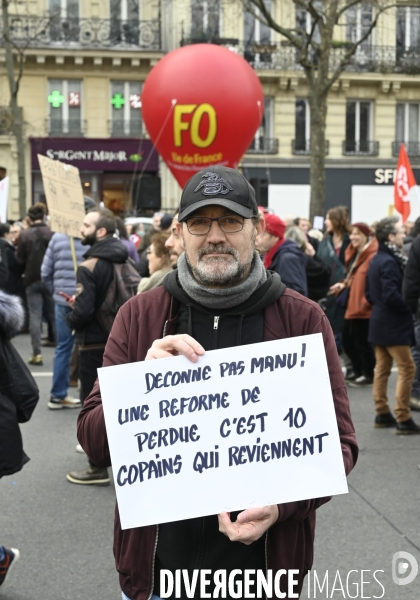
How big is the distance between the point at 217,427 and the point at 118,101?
2832cm

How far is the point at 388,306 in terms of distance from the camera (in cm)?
694

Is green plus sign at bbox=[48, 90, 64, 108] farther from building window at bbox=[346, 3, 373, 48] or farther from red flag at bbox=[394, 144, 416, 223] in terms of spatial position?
red flag at bbox=[394, 144, 416, 223]

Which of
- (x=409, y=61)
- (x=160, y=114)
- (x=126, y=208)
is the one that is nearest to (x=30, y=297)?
(x=160, y=114)

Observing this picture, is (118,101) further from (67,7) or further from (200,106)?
(200,106)

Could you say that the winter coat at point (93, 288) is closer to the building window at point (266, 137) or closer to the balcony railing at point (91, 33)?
the building window at point (266, 137)

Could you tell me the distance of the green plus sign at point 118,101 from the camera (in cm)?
2914

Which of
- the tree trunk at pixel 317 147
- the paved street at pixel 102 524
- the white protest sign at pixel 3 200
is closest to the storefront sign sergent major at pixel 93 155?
the tree trunk at pixel 317 147

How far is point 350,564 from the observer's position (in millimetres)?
4199

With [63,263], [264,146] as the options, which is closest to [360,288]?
[63,263]

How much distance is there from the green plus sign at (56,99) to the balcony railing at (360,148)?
35.7 feet

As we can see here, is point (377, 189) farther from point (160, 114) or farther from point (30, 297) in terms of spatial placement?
point (30, 297)

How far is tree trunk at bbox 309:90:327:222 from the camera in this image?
19719mm

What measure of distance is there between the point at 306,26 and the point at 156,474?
97.9ft

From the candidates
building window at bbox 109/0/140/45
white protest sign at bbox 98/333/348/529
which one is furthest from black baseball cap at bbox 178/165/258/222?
building window at bbox 109/0/140/45
